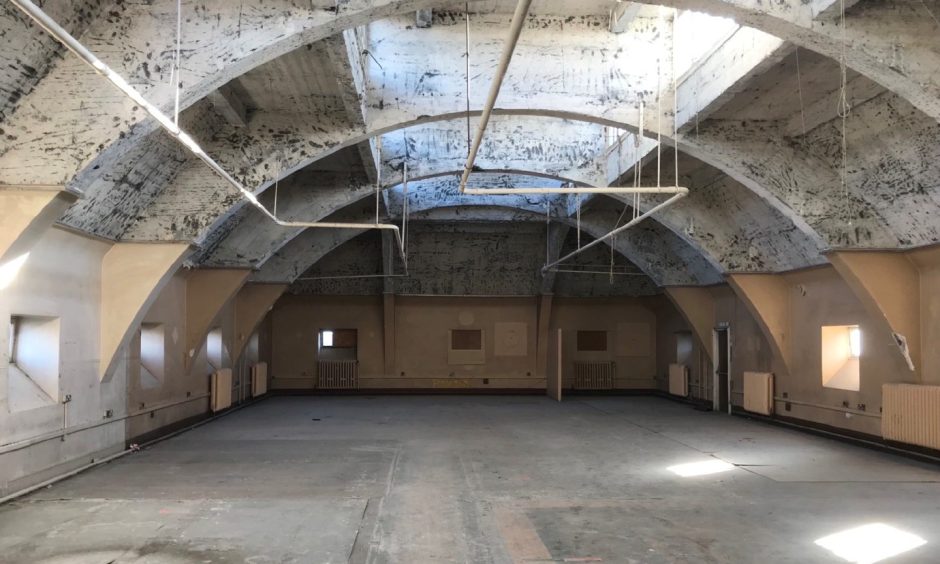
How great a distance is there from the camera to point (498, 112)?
30.4ft

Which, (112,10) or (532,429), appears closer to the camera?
(112,10)

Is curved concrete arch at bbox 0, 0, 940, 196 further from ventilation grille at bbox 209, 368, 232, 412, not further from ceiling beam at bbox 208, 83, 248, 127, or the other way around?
ventilation grille at bbox 209, 368, 232, 412

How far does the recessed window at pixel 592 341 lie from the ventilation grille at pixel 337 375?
22.3 feet

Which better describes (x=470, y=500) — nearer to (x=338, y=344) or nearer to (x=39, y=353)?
(x=39, y=353)

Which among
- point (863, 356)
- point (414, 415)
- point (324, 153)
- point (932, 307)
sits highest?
point (324, 153)

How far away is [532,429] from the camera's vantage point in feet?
43.2

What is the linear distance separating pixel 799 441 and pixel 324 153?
28.4 ft

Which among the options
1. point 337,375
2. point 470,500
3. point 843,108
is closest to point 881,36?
point 843,108

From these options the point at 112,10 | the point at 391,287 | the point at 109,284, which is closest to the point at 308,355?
the point at 391,287

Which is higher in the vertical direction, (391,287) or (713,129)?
(713,129)

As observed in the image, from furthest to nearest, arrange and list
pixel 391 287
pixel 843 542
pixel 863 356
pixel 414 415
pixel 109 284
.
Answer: pixel 391 287, pixel 414 415, pixel 863 356, pixel 109 284, pixel 843 542

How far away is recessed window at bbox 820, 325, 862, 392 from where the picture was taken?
12086 millimetres

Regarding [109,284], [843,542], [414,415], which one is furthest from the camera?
[414,415]

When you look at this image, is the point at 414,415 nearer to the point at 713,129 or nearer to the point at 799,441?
the point at 799,441
